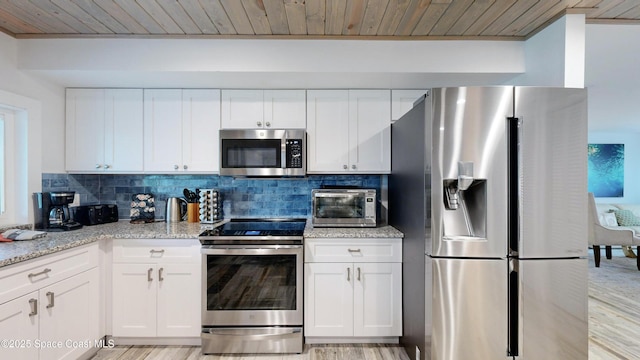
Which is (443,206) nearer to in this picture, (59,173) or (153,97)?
(153,97)

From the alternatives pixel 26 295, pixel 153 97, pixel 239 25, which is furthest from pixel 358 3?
pixel 26 295

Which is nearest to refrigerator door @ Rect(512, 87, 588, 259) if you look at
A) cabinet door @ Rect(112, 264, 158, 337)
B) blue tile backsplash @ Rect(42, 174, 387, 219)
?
blue tile backsplash @ Rect(42, 174, 387, 219)

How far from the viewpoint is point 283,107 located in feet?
8.57

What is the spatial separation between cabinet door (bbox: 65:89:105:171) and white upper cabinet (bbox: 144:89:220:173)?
1.31 ft

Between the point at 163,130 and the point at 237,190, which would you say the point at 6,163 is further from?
the point at 237,190

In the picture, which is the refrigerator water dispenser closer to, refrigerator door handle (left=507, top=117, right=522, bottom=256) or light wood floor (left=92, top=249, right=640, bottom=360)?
refrigerator door handle (left=507, top=117, right=522, bottom=256)

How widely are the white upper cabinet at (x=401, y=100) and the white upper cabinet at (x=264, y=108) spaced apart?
779 millimetres

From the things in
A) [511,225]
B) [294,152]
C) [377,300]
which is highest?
[294,152]

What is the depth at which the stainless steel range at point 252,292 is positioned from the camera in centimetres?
221

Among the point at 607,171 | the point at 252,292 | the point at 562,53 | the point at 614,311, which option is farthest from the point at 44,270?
the point at 607,171

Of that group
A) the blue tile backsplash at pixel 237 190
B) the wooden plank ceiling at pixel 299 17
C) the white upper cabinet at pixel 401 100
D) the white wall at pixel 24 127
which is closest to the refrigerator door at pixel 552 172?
the wooden plank ceiling at pixel 299 17

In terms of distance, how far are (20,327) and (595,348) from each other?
12.8 ft

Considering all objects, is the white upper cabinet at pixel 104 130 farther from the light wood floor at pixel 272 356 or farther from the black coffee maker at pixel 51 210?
the light wood floor at pixel 272 356

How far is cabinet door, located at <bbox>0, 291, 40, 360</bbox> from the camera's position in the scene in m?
1.52
